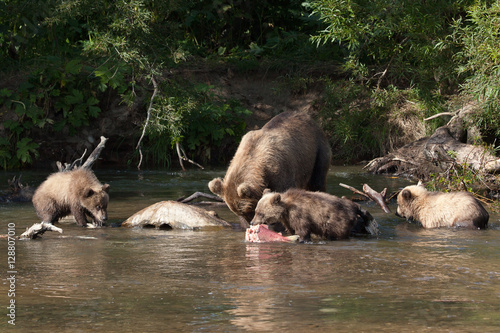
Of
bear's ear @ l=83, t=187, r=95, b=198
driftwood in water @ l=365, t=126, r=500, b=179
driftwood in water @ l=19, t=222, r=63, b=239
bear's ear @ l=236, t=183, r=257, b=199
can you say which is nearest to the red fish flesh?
bear's ear @ l=236, t=183, r=257, b=199

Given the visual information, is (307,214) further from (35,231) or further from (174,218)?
(35,231)

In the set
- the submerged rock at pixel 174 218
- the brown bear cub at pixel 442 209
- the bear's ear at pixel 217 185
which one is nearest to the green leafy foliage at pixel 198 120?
the submerged rock at pixel 174 218

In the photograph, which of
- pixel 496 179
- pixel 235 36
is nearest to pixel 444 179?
pixel 496 179

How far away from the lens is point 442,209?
957 centimetres

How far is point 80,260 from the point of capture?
283 inches

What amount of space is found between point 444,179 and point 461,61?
6.09 metres

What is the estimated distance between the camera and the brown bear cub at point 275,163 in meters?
8.97

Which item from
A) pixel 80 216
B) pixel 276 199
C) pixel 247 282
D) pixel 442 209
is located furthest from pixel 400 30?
pixel 247 282

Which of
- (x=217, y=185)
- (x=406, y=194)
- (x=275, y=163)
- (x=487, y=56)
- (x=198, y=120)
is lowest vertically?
(x=406, y=194)

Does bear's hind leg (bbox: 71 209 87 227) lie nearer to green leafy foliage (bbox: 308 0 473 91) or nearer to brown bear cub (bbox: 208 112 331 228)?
brown bear cub (bbox: 208 112 331 228)

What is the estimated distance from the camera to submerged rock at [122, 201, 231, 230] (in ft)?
31.6

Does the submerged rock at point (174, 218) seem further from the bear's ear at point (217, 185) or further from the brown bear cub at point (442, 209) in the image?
the brown bear cub at point (442, 209)

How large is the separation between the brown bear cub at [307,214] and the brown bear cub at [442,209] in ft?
5.15

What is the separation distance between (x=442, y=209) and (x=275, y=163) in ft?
7.98
